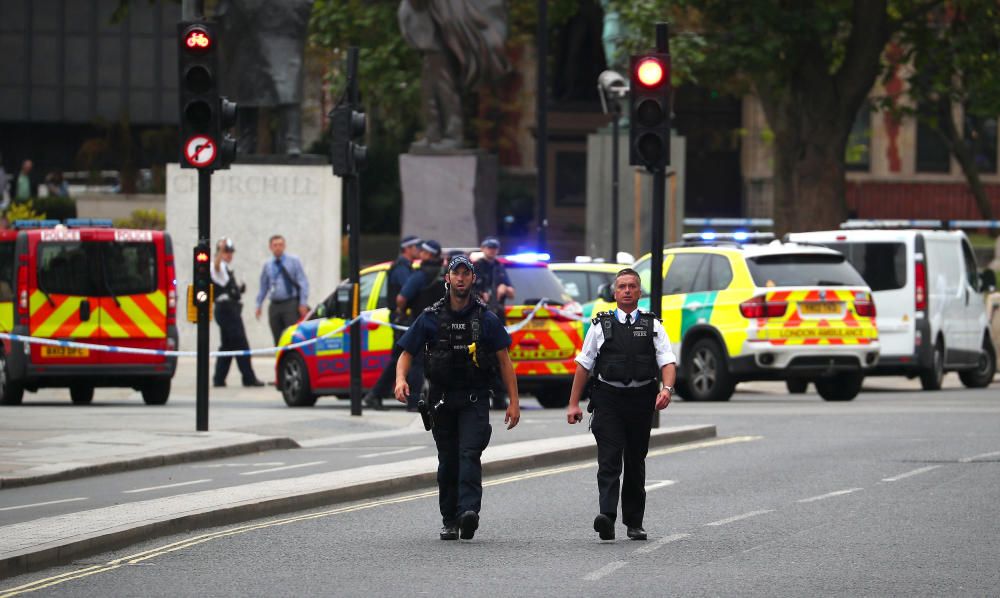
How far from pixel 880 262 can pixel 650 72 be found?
8575mm

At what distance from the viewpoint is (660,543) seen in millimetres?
12320

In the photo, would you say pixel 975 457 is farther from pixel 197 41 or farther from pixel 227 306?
pixel 227 306

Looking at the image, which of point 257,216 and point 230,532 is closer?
point 230,532

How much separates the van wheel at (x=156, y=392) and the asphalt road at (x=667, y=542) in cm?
764

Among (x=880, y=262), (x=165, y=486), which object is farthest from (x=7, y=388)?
(x=880, y=262)

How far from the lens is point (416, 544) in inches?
486

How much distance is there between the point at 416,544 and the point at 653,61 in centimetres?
746

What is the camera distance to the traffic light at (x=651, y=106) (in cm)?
1881

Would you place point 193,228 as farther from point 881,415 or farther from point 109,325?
point 881,415

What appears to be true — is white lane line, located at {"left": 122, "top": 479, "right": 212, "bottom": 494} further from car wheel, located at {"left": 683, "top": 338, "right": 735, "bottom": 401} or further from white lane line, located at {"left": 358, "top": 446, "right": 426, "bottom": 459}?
car wheel, located at {"left": 683, "top": 338, "right": 735, "bottom": 401}

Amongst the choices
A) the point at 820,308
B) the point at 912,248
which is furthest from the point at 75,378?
the point at 912,248

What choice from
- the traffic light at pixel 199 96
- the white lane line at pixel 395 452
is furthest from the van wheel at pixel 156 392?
the white lane line at pixel 395 452

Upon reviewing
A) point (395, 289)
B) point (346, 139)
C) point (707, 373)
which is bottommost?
point (707, 373)

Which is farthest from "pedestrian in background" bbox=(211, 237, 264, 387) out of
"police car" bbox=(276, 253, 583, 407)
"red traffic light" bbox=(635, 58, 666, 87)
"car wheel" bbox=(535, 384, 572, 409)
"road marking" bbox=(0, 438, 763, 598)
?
"road marking" bbox=(0, 438, 763, 598)
